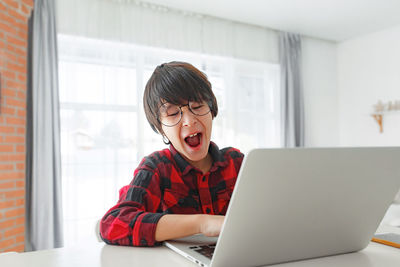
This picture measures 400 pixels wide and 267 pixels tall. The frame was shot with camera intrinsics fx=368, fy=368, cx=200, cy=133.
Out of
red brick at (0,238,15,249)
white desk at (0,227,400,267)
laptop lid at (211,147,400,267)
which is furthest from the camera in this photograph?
red brick at (0,238,15,249)

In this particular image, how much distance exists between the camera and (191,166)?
1.05 m

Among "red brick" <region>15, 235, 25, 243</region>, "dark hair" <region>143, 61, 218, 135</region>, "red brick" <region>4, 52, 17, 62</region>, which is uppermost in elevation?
"red brick" <region>4, 52, 17, 62</region>

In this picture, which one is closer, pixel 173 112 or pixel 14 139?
pixel 173 112

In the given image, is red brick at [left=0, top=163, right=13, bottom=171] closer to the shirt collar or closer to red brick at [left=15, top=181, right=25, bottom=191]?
red brick at [left=15, top=181, right=25, bottom=191]

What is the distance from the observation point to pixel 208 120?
1009mm

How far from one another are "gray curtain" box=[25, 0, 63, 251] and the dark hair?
236 cm

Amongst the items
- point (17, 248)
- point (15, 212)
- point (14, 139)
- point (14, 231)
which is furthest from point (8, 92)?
point (17, 248)

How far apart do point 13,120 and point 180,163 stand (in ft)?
7.51

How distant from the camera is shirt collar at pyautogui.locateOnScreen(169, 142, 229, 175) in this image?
41.5 inches

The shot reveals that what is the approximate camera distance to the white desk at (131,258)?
0.66 metres

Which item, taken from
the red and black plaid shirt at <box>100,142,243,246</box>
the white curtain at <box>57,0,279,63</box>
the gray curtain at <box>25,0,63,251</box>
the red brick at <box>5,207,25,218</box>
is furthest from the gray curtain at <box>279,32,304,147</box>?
the red and black plaid shirt at <box>100,142,243,246</box>

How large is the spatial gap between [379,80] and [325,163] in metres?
4.49

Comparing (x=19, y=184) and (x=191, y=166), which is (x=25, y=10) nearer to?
(x=19, y=184)

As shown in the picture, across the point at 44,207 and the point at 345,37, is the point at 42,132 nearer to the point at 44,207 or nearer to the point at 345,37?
the point at 44,207
